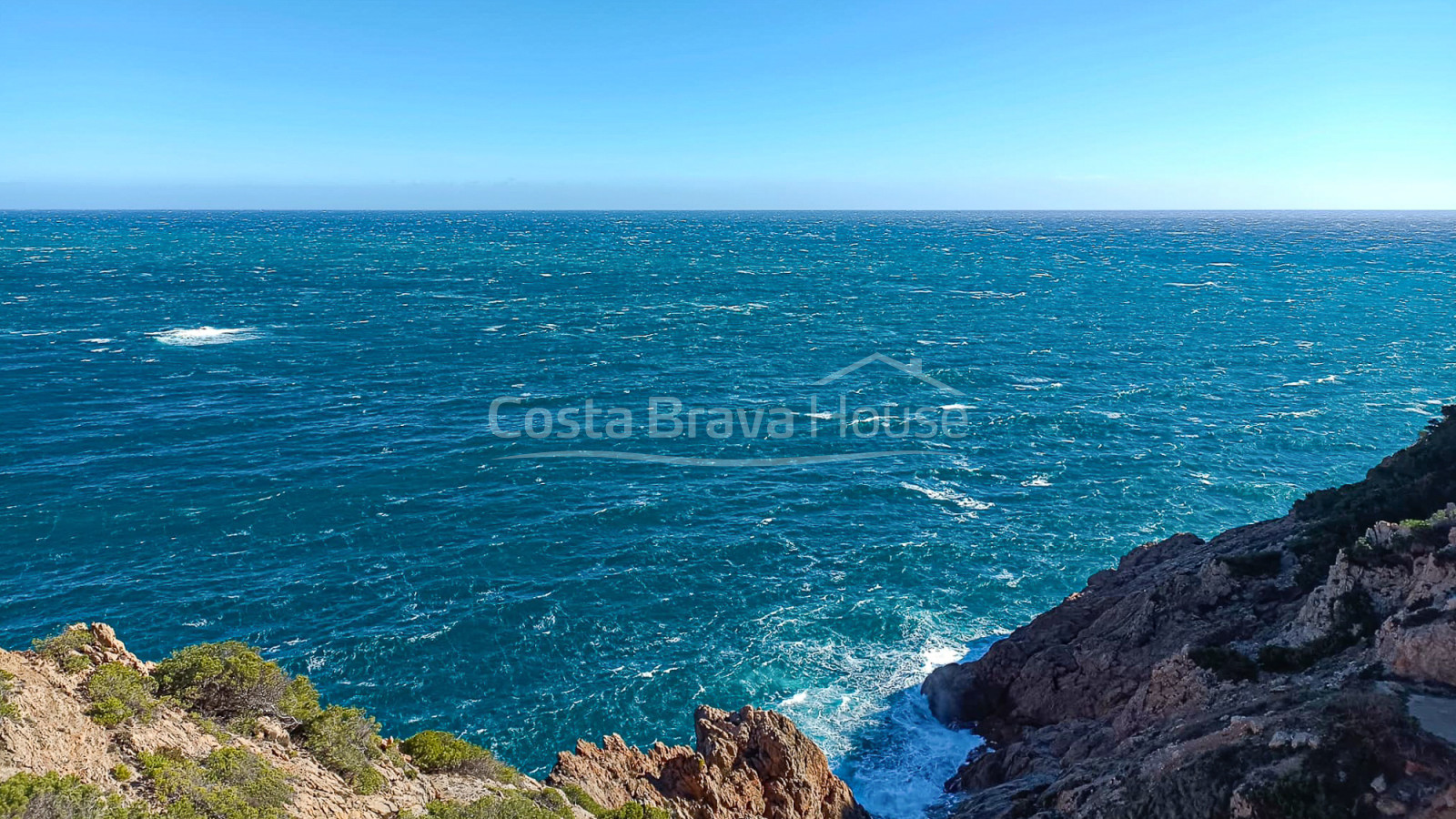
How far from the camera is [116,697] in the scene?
2295 cm

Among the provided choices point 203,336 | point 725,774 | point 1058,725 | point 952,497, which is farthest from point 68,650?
point 203,336

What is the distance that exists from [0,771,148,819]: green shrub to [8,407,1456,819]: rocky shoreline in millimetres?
56

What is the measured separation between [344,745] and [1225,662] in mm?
32563

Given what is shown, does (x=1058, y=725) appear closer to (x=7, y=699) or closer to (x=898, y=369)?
(x=7, y=699)

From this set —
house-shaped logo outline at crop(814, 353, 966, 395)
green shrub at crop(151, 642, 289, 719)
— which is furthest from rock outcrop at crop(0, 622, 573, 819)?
house-shaped logo outline at crop(814, 353, 966, 395)

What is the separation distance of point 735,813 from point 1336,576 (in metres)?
25.5

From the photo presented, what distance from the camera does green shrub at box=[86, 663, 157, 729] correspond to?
878 inches

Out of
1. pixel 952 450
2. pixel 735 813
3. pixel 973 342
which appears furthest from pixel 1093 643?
pixel 973 342

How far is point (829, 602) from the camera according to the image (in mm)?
52844

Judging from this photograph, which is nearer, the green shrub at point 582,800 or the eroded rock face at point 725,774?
the green shrub at point 582,800

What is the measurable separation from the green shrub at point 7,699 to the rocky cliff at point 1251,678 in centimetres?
3053

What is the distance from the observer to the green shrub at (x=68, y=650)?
78.8ft

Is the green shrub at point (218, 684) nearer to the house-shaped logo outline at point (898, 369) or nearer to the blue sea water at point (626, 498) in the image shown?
the blue sea water at point (626, 498)

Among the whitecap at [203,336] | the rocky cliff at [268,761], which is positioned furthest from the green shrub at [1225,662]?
the whitecap at [203,336]
